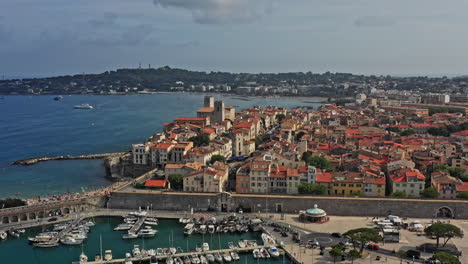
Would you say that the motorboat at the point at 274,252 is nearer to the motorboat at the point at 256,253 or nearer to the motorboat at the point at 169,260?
the motorboat at the point at 256,253

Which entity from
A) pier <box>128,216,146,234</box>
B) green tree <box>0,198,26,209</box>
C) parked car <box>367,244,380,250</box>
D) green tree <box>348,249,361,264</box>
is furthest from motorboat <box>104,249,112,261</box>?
parked car <box>367,244,380,250</box>

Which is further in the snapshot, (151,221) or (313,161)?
(313,161)

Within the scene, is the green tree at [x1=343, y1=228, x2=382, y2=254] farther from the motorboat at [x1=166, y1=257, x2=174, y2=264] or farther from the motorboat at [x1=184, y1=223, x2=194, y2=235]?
the motorboat at [x1=184, y1=223, x2=194, y2=235]

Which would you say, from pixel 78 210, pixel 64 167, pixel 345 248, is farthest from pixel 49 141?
pixel 345 248

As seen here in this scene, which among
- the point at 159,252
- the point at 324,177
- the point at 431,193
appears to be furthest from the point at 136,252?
the point at 431,193

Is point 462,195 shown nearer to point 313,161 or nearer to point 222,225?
point 313,161

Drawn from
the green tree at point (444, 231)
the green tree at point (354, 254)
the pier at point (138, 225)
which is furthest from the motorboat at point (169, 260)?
the green tree at point (444, 231)
